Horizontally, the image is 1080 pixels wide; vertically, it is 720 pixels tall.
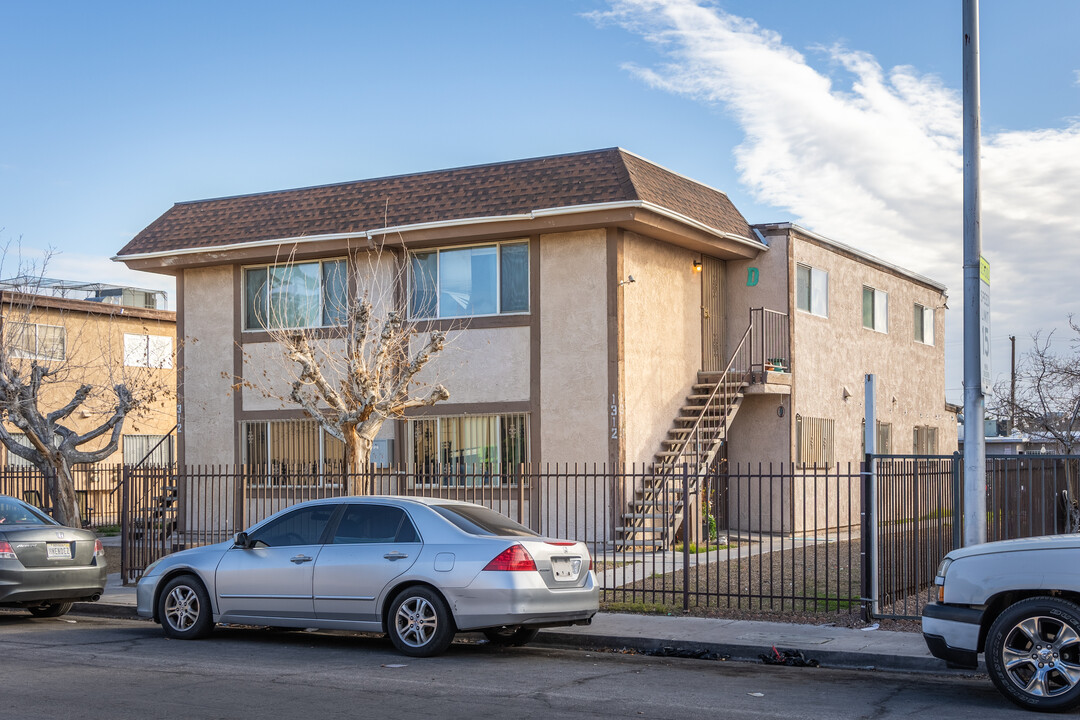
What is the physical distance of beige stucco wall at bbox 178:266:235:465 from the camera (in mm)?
23734

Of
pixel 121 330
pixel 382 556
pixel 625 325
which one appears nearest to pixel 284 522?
pixel 382 556

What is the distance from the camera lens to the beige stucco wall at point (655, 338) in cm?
2041

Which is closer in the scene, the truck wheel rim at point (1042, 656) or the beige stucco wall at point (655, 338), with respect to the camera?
the truck wheel rim at point (1042, 656)

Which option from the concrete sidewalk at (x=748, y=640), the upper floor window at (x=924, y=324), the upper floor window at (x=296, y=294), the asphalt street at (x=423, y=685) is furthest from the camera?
the upper floor window at (x=924, y=324)

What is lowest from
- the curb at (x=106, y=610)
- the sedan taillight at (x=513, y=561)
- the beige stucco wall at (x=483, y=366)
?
the curb at (x=106, y=610)

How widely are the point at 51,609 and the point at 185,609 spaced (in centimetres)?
307

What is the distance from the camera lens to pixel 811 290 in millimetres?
24125

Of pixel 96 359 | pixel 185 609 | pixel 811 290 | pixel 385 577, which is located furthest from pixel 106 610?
pixel 96 359

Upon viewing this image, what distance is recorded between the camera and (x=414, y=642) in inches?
414

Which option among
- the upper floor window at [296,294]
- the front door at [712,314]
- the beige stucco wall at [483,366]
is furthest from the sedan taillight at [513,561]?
the front door at [712,314]

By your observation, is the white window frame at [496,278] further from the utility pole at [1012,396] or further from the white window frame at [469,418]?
the utility pole at [1012,396]

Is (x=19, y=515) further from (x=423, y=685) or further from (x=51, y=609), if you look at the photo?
(x=423, y=685)

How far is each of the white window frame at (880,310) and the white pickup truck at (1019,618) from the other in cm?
1908

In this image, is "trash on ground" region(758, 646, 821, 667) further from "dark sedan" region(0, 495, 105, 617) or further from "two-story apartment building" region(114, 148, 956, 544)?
"two-story apartment building" region(114, 148, 956, 544)
